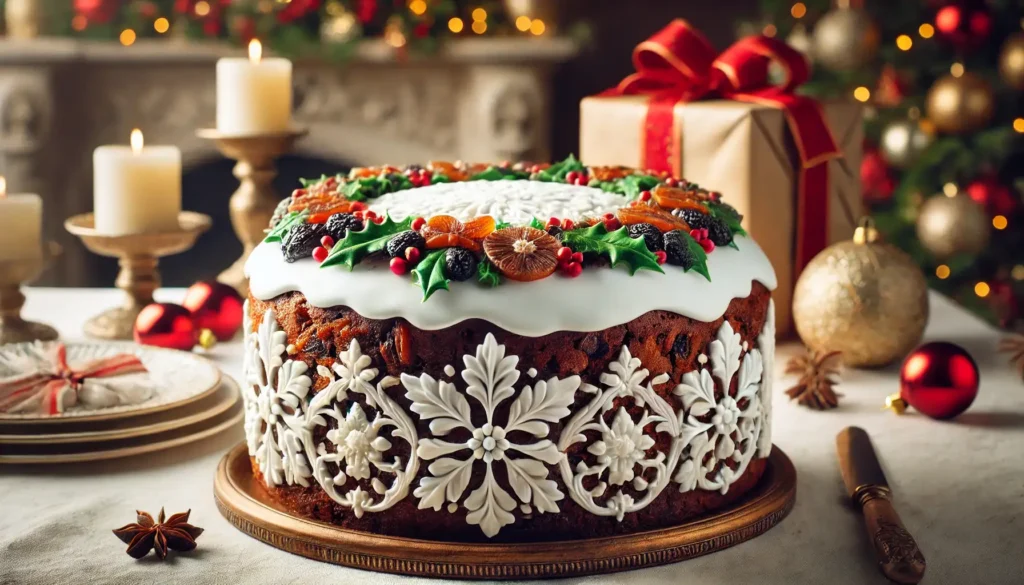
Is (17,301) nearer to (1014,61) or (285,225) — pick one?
(285,225)

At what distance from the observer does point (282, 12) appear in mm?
4059

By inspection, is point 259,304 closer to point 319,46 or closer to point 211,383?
point 211,383

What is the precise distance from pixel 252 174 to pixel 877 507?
142 centimetres

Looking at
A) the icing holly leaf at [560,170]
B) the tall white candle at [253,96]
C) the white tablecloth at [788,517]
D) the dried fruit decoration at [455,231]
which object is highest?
the tall white candle at [253,96]

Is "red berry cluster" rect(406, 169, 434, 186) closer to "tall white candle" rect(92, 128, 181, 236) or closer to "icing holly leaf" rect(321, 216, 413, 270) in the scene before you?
"icing holly leaf" rect(321, 216, 413, 270)

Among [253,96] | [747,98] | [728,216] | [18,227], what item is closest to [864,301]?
[747,98]

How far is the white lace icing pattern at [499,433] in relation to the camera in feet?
3.91

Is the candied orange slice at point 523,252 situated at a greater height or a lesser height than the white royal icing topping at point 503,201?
lesser

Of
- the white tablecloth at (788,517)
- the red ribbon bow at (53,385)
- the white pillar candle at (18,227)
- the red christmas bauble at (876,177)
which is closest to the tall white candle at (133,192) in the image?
the white pillar candle at (18,227)

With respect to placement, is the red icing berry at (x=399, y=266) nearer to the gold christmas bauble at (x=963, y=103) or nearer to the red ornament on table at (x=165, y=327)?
the red ornament on table at (x=165, y=327)

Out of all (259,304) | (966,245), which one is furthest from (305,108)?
(259,304)

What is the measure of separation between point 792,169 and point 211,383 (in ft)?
3.86

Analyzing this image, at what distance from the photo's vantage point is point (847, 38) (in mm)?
3387

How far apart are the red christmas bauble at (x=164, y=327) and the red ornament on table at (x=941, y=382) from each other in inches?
46.4
